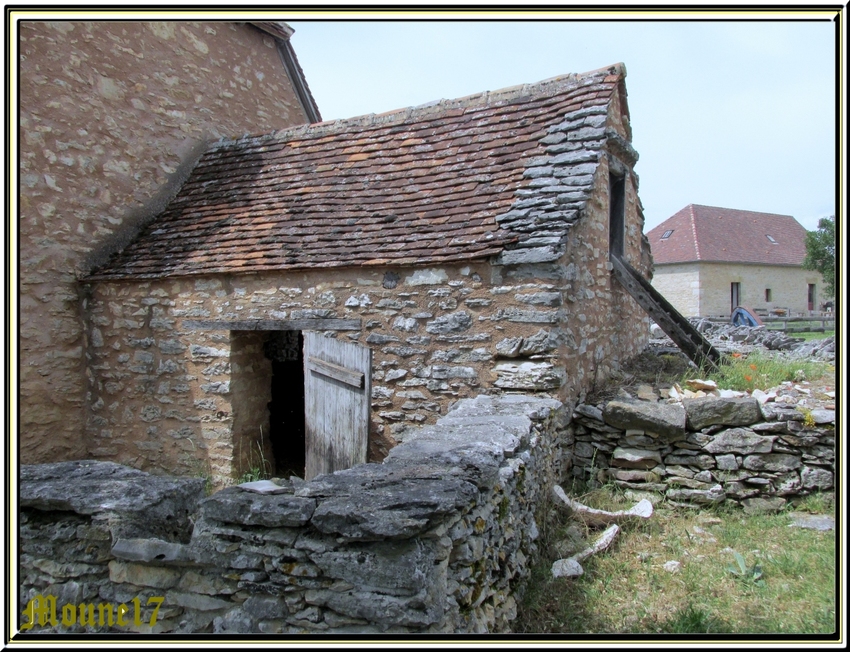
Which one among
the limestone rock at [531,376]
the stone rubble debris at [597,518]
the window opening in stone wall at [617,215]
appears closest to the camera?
the stone rubble debris at [597,518]

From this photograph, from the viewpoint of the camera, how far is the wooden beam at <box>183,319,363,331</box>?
564 centimetres

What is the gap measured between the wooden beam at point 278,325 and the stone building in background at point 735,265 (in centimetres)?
2079

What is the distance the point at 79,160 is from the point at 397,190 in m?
3.92

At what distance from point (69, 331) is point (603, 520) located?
6.27 metres

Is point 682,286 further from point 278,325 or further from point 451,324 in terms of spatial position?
point 278,325

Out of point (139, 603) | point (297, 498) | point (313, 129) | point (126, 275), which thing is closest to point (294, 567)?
point (297, 498)

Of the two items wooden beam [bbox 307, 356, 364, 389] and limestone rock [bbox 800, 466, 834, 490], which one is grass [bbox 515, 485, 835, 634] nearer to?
limestone rock [bbox 800, 466, 834, 490]

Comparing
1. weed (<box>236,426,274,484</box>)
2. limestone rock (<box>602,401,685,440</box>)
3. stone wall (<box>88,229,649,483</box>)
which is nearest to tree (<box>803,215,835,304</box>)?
stone wall (<box>88,229,649,483</box>)

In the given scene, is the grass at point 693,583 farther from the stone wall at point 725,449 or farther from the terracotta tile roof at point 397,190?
the terracotta tile roof at point 397,190

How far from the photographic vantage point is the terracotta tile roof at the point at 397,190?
17.5ft

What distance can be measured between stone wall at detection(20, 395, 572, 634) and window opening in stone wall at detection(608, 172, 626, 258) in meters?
4.39

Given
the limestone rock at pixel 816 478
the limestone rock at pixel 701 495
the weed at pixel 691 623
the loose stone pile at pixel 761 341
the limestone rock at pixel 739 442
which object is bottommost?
the weed at pixel 691 623

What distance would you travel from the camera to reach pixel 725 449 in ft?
15.5

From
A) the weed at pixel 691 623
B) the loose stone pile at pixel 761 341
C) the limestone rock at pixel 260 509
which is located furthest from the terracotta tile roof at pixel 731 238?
the limestone rock at pixel 260 509
